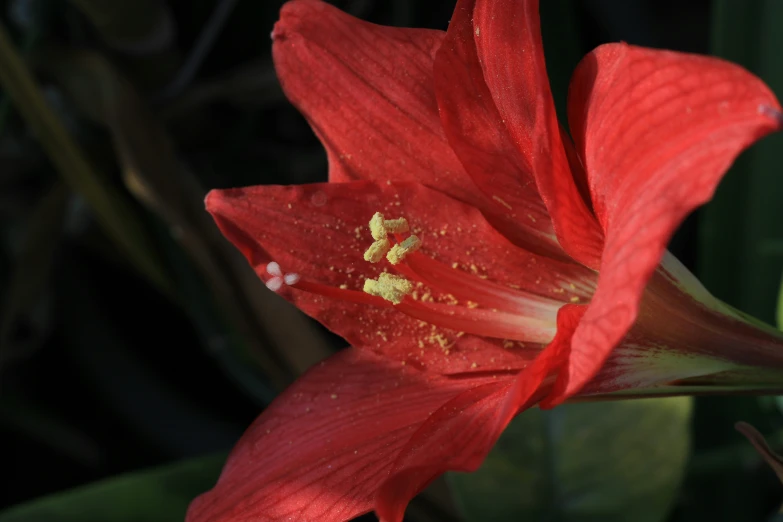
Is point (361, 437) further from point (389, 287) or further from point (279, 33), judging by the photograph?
point (279, 33)

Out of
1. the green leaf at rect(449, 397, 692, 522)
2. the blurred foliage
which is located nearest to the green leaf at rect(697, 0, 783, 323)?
the blurred foliage

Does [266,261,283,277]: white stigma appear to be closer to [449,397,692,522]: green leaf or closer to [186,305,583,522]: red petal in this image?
[186,305,583,522]: red petal

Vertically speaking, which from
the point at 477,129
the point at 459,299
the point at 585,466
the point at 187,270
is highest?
the point at 477,129

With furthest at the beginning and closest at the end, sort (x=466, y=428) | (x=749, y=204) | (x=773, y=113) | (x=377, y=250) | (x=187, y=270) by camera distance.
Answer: (x=187, y=270)
(x=749, y=204)
(x=377, y=250)
(x=466, y=428)
(x=773, y=113)

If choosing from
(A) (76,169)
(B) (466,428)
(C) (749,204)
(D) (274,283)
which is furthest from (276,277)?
(C) (749,204)

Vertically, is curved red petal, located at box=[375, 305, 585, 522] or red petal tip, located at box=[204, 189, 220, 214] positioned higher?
red petal tip, located at box=[204, 189, 220, 214]
